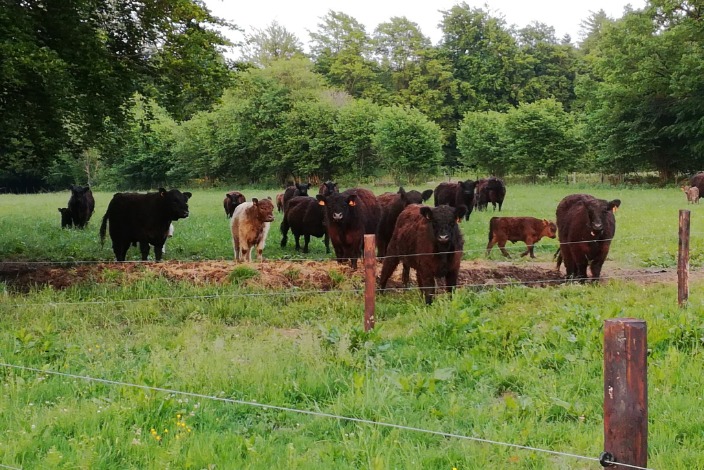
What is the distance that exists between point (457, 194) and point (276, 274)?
Result: 50.1 feet

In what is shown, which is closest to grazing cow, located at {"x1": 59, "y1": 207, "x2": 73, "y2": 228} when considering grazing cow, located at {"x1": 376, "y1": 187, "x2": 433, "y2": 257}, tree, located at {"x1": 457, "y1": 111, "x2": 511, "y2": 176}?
grazing cow, located at {"x1": 376, "y1": 187, "x2": 433, "y2": 257}

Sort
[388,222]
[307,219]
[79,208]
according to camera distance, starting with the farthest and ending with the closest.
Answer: [79,208] < [307,219] < [388,222]

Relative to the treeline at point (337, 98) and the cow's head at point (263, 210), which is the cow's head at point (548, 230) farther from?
the treeline at point (337, 98)

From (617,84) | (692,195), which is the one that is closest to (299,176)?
(617,84)

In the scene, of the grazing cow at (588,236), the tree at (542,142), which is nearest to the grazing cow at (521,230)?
the grazing cow at (588,236)

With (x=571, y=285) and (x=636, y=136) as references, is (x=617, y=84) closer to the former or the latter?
(x=636, y=136)

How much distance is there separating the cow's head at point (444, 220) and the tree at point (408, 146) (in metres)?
44.3

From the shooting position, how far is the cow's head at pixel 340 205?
12.9 metres

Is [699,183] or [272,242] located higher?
[699,183]

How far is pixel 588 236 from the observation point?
10.7 meters

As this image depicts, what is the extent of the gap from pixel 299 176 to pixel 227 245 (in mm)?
44932

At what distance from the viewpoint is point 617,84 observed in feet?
160

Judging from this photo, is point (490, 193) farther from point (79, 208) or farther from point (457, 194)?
point (79, 208)

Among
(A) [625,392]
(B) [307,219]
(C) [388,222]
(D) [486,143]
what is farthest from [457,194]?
(D) [486,143]
